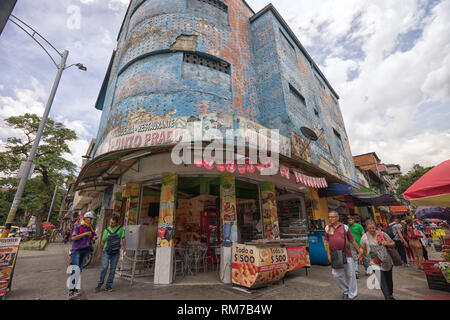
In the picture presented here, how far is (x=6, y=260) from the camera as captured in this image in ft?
15.9

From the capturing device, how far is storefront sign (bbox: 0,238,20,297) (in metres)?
4.69

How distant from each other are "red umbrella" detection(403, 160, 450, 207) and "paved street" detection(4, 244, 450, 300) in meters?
2.41

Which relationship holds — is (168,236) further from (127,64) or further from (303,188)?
(127,64)

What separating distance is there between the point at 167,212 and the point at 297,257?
196 inches

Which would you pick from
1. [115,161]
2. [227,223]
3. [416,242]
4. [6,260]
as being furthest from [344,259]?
[6,260]

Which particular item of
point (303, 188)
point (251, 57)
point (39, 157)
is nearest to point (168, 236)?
point (303, 188)

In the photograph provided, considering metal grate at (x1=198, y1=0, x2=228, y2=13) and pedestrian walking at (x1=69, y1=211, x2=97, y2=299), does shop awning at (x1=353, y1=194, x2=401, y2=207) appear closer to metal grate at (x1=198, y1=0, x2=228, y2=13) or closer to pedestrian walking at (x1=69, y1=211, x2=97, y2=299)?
metal grate at (x1=198, y1=0, x2=228, y2=13)

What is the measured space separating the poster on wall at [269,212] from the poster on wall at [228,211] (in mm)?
2147

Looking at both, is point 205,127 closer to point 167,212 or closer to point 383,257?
point 167,212

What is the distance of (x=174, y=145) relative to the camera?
250 inches

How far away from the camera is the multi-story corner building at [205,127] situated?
748cm

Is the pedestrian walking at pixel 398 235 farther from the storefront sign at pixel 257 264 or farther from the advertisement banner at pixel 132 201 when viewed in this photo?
the advertisement banner at pixel 132 201

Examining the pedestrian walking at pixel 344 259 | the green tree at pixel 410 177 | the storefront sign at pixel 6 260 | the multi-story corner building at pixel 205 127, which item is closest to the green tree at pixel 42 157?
the multi-story corner building at pixel 205 127

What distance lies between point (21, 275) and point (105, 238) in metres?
4.55
